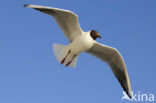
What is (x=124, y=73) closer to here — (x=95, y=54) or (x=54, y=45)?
(x=95, y=54)

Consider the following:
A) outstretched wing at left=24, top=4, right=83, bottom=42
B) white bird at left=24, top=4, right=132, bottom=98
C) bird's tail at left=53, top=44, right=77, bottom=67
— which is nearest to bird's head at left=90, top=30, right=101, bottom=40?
white bird at left=24, top=4, right=132, bottom=98

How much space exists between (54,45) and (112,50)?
5.29ft

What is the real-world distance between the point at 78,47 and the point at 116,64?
157cm

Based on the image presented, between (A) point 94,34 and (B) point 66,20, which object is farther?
(A) point 94,34

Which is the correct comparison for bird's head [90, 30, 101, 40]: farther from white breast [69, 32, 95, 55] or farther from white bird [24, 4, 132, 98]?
white breast [69, 32, 95, 55]

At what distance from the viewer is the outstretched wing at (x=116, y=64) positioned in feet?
32.6

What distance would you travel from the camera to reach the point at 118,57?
32.5ft

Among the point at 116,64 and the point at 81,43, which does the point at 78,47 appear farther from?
the point at 116,64

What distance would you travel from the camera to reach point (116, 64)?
33.1ft

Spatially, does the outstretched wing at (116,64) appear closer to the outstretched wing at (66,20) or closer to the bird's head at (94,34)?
the bird's head at (94,34)

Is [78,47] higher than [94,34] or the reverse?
the reverse

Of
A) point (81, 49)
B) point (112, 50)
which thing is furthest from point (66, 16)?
point (112, 50)

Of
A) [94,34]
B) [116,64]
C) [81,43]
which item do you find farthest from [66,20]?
[116,64]

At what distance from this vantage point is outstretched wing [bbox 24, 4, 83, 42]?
859 centimetres
